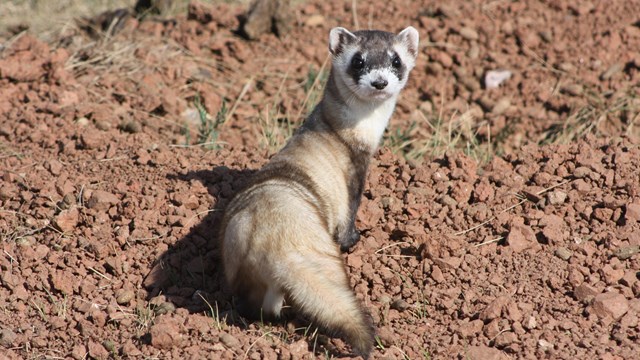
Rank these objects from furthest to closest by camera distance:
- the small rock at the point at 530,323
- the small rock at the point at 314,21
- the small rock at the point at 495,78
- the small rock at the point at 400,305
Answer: the small rock at the point at 314,21, the small rock at the point at 495,78, the small rock at the point at 400,305, the small rock at the point at 530,323

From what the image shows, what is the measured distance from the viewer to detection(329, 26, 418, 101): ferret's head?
5.51 meters

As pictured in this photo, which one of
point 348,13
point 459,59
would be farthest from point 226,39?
point 459,59

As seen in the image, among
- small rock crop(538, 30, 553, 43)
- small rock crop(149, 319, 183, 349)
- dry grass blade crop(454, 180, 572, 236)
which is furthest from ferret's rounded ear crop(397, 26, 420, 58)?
small rock crop(538, 30, 553, 43)

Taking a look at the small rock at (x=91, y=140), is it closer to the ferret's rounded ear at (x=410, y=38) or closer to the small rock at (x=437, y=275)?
the ferret's rounded ear at (x=410, y=38)

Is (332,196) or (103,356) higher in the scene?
(332,196)

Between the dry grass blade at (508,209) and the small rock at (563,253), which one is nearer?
the small rock at (563,253)

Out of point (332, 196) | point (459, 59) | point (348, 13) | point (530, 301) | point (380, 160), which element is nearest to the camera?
point (530, 301)

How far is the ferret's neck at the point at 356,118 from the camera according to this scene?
577 cm

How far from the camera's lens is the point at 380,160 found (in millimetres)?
6445

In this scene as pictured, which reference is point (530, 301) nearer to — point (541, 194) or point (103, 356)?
point (541, 194)

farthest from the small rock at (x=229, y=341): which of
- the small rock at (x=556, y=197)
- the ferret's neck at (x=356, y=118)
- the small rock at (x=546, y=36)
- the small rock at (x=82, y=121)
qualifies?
the small rock at (x=546, y=36)

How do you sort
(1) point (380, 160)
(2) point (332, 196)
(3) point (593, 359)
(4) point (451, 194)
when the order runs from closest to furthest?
(3) point (593, 359) → (2) point (332, 196) → (4) point (451, 194) → (1) point (380, 160)

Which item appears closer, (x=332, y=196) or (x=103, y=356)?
(x=103, y=356)

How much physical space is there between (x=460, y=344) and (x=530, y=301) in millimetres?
586
